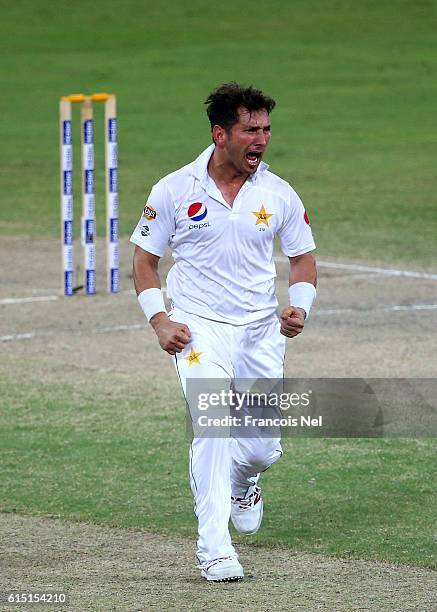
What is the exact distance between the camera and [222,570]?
7.05 m

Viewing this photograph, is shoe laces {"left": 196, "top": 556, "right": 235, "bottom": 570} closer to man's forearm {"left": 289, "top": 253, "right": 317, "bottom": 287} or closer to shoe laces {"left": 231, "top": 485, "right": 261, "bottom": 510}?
shoe laces {"left": 231, "top": 485, "right": 261, "bottom": 510}

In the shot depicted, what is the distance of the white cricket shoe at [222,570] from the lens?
23.1 feet

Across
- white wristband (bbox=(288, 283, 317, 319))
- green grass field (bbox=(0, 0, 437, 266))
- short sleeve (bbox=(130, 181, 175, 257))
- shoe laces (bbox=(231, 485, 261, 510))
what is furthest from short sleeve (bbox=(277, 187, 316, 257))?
green grass field (bbox=(0, 0, 437, 266))

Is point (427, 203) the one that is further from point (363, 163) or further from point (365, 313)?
point (365, 313)

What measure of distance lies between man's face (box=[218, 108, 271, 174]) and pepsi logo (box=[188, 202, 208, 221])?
10.7 inches

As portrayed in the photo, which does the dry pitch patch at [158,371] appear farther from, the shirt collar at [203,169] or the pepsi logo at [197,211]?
the shirt collar at [203,169]

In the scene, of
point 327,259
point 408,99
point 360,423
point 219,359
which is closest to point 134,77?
point 408,99

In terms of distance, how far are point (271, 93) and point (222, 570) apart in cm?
3150

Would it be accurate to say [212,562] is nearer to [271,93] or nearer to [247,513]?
[247,513]

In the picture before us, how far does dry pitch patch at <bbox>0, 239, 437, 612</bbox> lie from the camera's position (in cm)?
693

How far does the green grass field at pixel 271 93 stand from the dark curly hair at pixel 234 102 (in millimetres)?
9705

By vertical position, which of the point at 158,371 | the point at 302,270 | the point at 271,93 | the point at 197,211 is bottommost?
the point at 158,371

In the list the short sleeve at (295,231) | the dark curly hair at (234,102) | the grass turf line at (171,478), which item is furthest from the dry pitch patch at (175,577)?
the dark curly hair at (234,102)

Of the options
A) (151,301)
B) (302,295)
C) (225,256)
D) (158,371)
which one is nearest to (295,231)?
(302,295)
